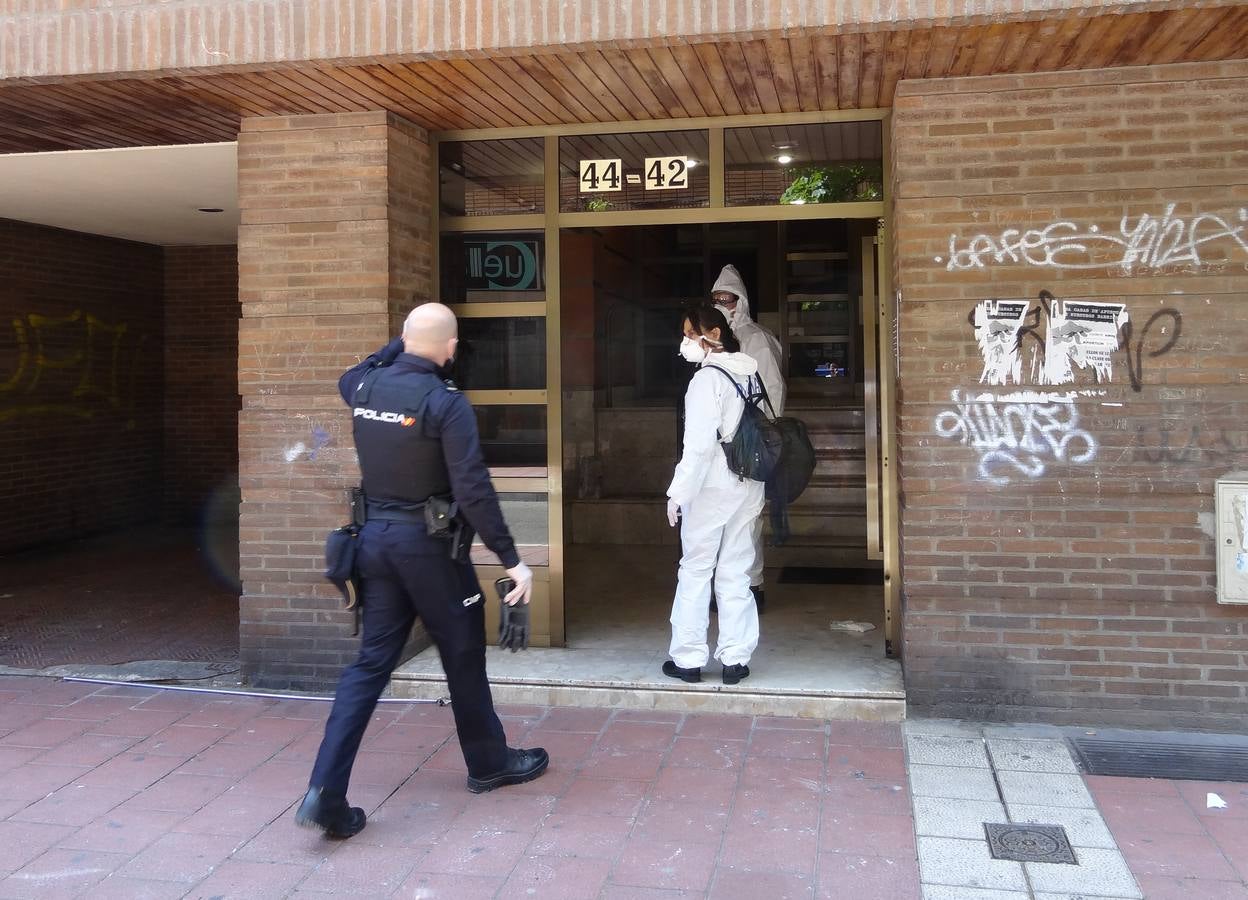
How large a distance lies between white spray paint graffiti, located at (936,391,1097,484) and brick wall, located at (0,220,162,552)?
8622 mm

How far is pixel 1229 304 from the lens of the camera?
479 centimetres

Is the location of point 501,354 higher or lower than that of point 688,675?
higher

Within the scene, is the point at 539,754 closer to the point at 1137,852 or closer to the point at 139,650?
the point at 1137,852

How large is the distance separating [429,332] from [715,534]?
2.03 meters

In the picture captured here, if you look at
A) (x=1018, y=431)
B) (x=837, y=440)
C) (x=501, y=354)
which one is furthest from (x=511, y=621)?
(x=837, y=440)

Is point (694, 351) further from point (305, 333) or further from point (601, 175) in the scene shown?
point (305, 333)

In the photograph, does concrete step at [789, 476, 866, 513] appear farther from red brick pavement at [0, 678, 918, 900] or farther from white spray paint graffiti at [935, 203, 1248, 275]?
white spray paint graffiti at [935, 203, 1248, 275]

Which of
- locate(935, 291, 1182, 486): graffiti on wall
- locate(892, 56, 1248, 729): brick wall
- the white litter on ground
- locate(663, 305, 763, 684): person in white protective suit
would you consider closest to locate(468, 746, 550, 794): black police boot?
locate(663, 305, 763, 684): person in white protective suit

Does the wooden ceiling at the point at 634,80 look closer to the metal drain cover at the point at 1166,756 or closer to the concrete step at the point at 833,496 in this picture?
the metal drain cover at the point at 1166,756

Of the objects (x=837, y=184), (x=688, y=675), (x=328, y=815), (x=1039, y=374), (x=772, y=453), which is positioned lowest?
(x=328, y=815)

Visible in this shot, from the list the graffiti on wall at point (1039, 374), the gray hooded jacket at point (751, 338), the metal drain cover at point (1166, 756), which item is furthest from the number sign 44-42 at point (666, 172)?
the metal drain cover at point (1166, 756)

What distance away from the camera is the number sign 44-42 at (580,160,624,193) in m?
5.86

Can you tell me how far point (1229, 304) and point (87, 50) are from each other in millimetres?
5249

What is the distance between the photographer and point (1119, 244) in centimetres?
486
